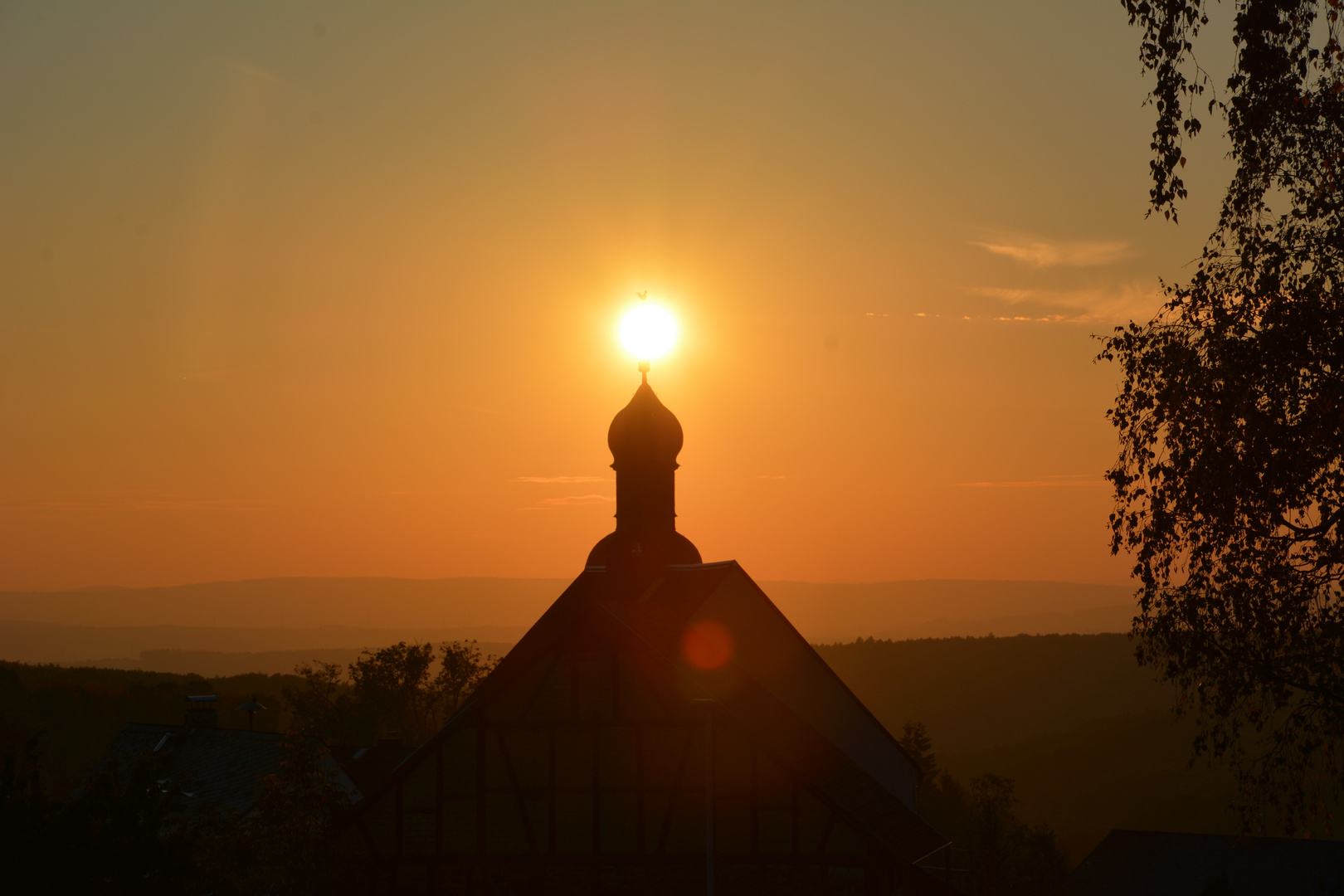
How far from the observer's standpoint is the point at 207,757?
46.8 metres

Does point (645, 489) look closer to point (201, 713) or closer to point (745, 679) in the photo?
point (745, 679)

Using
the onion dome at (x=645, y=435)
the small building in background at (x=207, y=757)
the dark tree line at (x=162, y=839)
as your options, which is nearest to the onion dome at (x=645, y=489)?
the onion dome at (x=645, y=435)

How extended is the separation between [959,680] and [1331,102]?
614ft

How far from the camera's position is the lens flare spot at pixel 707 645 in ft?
105

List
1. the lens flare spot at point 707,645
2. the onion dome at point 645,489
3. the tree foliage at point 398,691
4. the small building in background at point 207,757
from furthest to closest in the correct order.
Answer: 1. the tree foliage at point 398,691
2. the small building in background at point 207,757
3. the onion dome at point 645,489
4. the lens flare spot at point 707,645

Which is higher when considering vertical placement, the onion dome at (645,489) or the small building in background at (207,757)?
the onion dome at (645,489)

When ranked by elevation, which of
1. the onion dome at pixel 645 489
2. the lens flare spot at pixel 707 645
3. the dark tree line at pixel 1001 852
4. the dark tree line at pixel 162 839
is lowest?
the dark tree line at pixel 1001 852

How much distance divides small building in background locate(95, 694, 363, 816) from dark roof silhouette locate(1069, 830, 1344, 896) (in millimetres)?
30080

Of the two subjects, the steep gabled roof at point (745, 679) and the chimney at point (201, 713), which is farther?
the chimney at point (201, 713)

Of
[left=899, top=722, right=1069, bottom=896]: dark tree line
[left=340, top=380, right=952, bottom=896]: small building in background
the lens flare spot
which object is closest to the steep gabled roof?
[left=340, top=380, right=952, bottom=896]: small building in background

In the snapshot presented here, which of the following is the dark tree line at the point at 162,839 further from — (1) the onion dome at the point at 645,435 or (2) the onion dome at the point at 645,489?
(1) the onion dome at the point at 645,435

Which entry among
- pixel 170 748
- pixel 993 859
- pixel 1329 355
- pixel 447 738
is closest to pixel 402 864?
pixel 447 738

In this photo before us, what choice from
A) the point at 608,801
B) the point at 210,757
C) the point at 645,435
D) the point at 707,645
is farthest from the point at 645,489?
the point at 210,757

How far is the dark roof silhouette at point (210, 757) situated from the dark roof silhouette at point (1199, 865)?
30.2 metres
